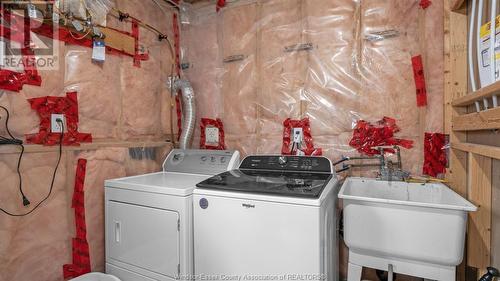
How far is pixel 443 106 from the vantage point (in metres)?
1.75

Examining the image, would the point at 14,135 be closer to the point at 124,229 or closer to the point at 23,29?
the point at 23,29

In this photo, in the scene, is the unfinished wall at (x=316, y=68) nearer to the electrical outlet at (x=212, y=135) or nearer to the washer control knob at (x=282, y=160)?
the electrical outlet at (x=212, y=135)

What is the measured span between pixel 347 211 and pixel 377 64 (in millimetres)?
1107

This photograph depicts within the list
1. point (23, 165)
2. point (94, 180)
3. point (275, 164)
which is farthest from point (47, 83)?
point (275, 164)

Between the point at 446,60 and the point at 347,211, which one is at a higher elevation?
the point at 446,60

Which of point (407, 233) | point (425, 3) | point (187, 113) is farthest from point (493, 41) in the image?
point (187, 113)

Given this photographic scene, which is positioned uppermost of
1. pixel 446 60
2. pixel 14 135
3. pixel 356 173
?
pixel 446 60

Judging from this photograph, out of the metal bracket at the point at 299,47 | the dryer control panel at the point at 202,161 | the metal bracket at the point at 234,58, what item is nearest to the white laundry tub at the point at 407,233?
the dryer control panel at the point at 202,161

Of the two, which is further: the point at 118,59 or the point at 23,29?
the point at 118,59

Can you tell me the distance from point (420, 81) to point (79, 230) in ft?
8.28

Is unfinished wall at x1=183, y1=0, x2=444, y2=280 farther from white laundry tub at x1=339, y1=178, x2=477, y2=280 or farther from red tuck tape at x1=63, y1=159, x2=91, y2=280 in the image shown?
red tuck tape at x1=63, y1=159, x2=91, y2=280

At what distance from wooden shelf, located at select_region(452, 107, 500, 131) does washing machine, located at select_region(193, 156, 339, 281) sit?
77cm

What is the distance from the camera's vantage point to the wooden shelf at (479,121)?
1.08 m

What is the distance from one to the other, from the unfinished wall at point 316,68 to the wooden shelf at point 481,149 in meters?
0.27
